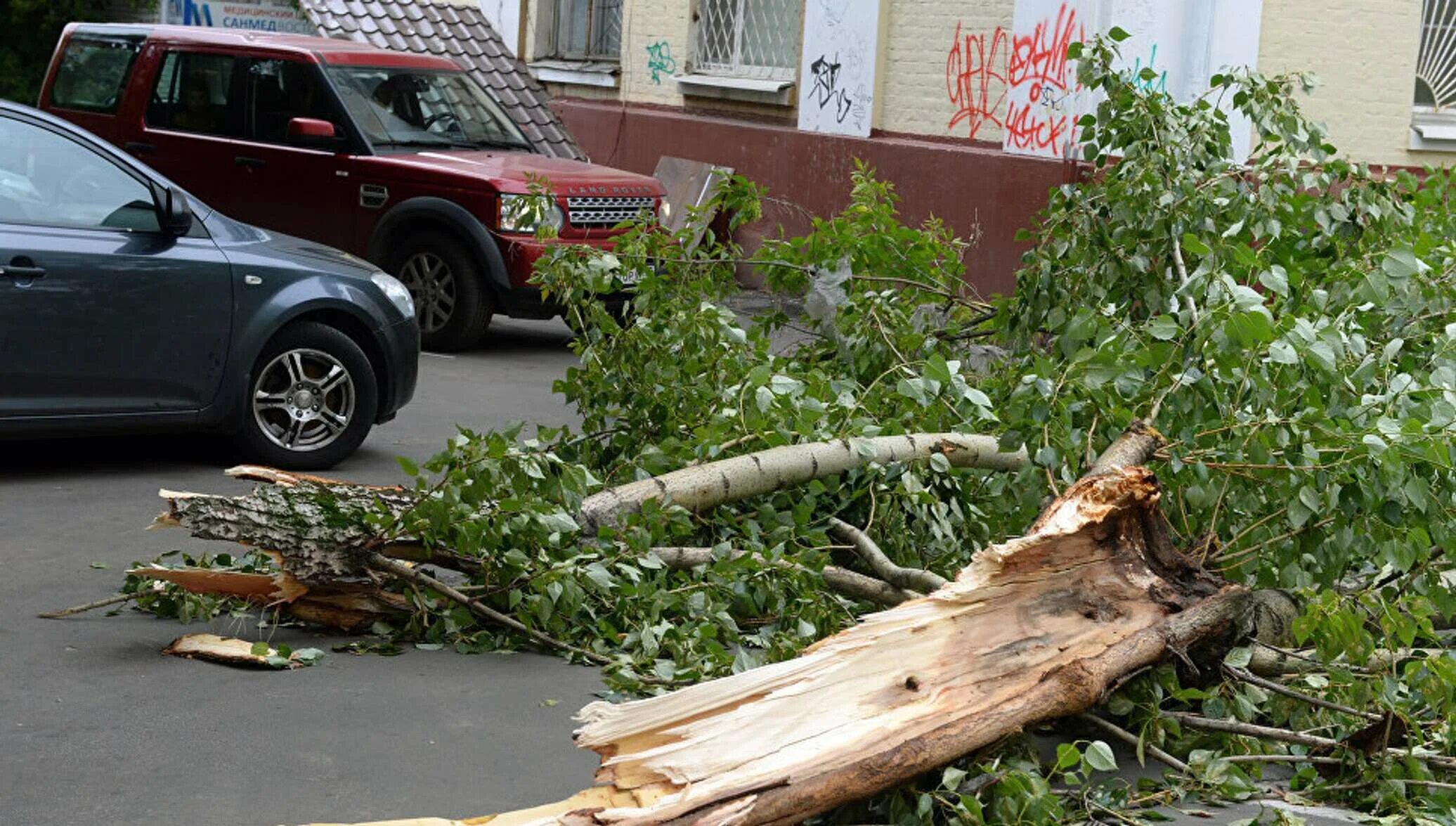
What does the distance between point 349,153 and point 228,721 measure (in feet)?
28.3

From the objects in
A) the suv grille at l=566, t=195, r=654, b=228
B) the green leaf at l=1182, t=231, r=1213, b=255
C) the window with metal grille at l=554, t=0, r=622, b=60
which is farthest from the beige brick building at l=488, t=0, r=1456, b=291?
the green leaf at l=1182, t=231, r=1213, b=255

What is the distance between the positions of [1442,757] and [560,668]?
2688 millimetres

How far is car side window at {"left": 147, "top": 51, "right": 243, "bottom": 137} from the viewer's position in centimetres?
1366

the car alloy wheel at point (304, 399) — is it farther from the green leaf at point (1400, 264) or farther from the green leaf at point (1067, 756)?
the green leaf at point (1067, 756)

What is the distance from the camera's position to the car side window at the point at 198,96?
13.7 m

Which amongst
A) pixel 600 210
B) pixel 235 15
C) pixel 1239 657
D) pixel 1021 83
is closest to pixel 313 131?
pixel 600 210

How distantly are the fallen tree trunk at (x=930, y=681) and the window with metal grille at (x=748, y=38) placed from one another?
11.7 meters

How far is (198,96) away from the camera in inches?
541

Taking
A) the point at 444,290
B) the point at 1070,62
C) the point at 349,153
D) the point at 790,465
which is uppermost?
the point at 1070,62

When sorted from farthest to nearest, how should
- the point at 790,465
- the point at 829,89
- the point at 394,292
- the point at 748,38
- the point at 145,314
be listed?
the point at 748,38
the point at 829,89
the point at 394,292
the point at 145,314
the point at 790,465

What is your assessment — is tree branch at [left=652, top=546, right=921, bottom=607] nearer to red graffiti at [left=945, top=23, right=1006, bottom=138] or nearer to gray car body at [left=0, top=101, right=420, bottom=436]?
gray car body at [left=0, top=101, right=420, bottom=436]

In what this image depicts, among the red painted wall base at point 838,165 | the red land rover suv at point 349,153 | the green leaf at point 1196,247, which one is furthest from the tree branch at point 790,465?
the red land rover suv at point 349,153

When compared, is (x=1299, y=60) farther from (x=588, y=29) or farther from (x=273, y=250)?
(x=588, y=29)

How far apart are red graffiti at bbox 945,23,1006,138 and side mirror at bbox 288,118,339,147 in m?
4.94
